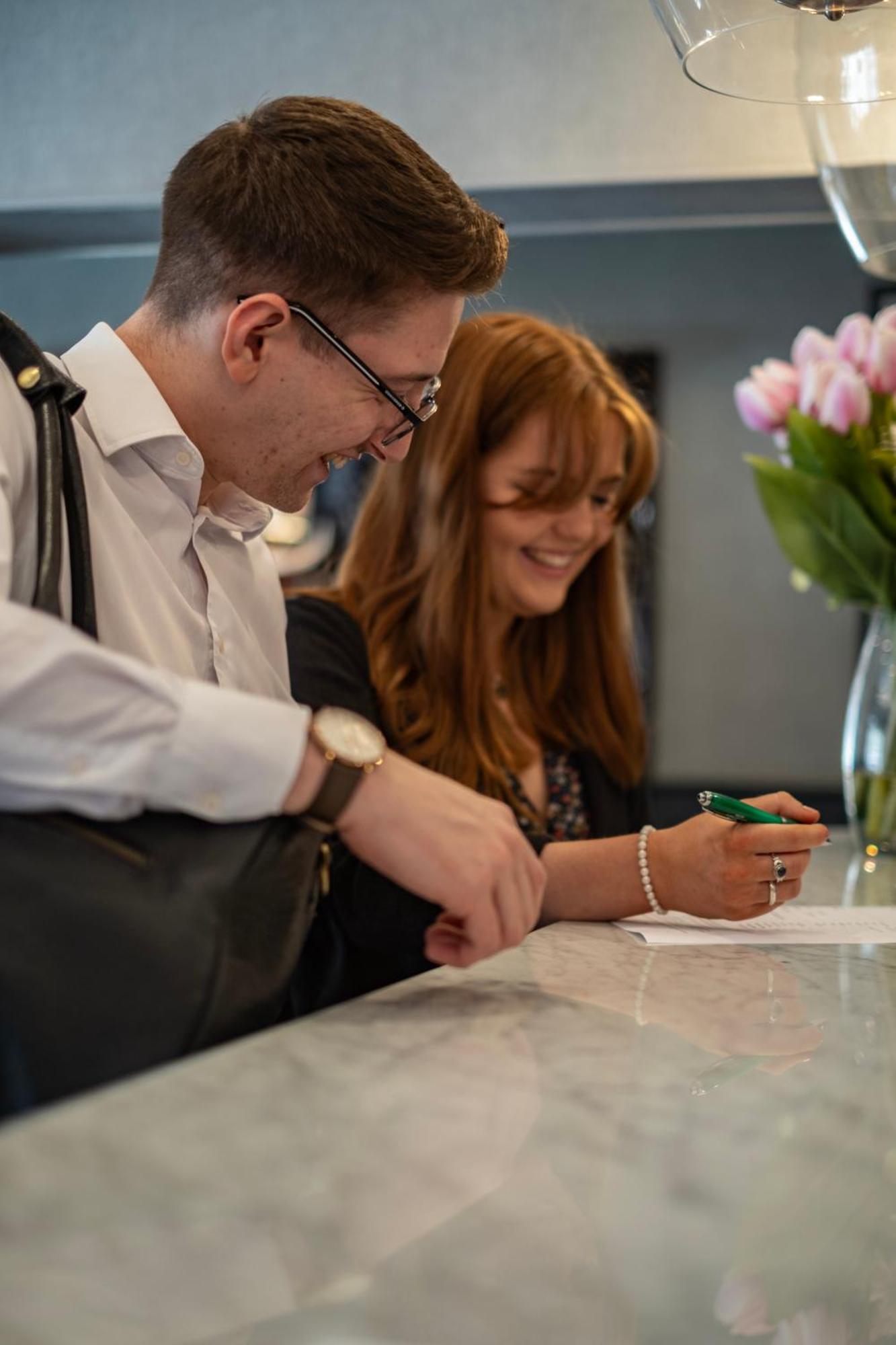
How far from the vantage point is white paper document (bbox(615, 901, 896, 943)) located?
116 centimetres

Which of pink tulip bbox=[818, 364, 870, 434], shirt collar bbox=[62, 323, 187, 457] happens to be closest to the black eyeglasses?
shirt collar bbox=[62, 323, 187, 457]

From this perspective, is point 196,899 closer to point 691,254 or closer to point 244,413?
point 244,413

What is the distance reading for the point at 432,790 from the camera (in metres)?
0.80

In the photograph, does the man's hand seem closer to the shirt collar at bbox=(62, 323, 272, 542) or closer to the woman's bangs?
the shirt collar at bbox=(62, 323, 272, 542)

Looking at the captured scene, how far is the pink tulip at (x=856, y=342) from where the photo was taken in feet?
5.80

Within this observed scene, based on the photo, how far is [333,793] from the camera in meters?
0.76

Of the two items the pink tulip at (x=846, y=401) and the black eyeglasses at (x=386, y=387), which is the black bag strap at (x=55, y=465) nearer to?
the black eyeglasses at (x=386, y=387)

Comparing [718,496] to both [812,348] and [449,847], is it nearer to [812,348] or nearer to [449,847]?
[812,348]

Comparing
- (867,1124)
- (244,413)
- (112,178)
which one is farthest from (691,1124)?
(112,178)

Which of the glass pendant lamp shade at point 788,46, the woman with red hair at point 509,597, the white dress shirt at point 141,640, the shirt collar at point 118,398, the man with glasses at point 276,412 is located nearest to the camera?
the white dress shirt at point 141,640

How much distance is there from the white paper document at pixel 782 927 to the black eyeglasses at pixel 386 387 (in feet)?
1.72

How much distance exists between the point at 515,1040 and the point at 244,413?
24.4 inches

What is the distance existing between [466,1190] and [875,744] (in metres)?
1.41

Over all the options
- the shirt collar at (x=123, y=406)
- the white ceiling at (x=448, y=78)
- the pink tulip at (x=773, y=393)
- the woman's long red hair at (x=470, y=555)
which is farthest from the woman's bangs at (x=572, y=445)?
the white ceiling at (x=448, y=78)
